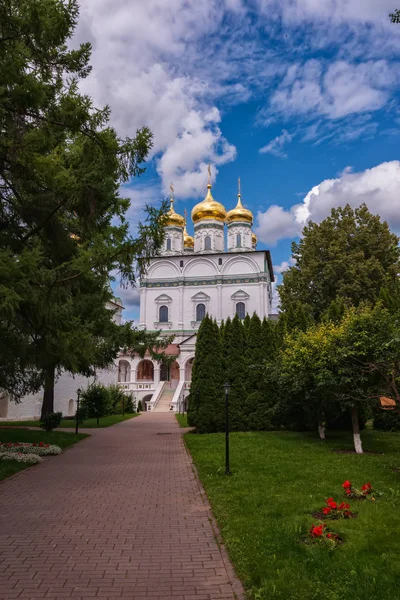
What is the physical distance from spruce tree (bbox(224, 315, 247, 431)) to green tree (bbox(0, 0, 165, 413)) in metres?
8.97

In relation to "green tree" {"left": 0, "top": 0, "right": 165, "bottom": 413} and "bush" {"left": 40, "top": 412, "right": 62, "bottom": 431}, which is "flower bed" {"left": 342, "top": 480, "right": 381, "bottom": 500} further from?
"bush" {"left": 40, "top": 412, "right": 62, "bottom": 431}

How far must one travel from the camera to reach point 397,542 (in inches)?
206

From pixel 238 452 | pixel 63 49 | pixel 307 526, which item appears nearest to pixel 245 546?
pixel 307 526

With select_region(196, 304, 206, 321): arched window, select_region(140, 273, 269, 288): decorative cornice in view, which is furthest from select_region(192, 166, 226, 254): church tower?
select_region(196, 304, 206, 321): arched window

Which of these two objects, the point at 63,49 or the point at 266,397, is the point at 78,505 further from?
the point at 266,397

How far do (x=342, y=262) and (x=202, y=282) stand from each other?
77.1 ft

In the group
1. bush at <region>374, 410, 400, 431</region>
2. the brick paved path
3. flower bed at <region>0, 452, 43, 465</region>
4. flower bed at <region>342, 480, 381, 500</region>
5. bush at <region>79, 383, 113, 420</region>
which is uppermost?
bush at <region>79, 383, 113, 420</region>

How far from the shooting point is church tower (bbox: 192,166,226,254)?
51156 millimetres

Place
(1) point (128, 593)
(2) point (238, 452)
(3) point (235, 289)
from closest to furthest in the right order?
(1) point (128, 593) < (2) point (238, 452) < (3) point (235, 289)

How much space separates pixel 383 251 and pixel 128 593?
2730 cm

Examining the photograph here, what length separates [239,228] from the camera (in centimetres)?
5169

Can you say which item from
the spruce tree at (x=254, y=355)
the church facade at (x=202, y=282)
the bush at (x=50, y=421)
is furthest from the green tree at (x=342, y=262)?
the church facade at (x=202, y=282)

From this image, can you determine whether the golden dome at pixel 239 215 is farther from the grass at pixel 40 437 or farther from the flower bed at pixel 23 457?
the flower bed at pixel 23 457

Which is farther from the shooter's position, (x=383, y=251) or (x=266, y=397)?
(x=383, y=251)
